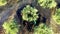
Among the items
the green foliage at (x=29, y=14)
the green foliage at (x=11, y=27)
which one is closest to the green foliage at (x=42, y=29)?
the green foliage at (x=29, y=14)

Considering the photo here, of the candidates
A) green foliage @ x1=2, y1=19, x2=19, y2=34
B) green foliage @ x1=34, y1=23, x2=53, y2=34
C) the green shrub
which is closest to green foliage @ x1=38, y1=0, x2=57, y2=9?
the green shrub

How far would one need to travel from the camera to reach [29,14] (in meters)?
2.26

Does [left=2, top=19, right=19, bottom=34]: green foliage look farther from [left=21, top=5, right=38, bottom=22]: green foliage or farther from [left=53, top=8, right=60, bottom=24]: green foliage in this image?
[left=53, top=8, right=60, bottom=24]: green foliage

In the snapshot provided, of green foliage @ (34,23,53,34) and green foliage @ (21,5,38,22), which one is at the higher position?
Answer: green foliage @ (21,5,38,22)

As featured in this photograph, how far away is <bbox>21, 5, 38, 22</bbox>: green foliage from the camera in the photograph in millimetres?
2244

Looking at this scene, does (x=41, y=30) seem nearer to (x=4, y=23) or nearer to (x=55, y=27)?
(x=55, y=27)

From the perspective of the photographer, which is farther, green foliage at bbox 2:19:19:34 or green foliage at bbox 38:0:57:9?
green foliage at bbox 38:0:57:9

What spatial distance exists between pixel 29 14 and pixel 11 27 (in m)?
0.30

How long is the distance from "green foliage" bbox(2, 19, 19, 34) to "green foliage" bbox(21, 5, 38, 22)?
16 centimetres

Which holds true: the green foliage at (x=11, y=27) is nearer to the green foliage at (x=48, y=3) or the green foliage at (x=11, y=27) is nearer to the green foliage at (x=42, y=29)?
the green foliage at (x=42, y=29)

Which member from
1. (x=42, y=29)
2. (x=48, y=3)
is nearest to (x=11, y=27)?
(x=42, y=29)

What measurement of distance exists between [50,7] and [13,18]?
55 centimetres

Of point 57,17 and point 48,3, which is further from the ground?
point 48,3

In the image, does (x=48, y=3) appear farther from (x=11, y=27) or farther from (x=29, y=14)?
(x=11, y=27)
